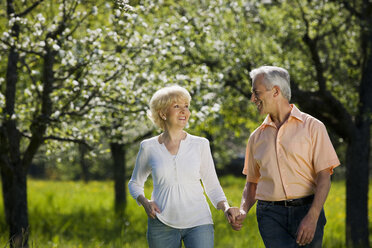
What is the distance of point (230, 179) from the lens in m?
28.2

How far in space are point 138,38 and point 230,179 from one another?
69.9 ft

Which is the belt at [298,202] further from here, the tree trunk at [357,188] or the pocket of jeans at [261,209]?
the tree trunk at [357,188]

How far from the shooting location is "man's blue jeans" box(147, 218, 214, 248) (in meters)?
3.65

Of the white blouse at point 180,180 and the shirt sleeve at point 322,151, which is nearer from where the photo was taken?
the shirt sleeve at point 322,151

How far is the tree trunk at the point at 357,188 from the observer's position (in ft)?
29.3

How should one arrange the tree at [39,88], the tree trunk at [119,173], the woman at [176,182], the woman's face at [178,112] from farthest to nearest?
1. the tree trunk at [119,173]
2. the tree at [39,88]
3. the woman's face at [178,112]
4. the woman at [176,182]

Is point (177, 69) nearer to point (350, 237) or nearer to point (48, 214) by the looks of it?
point (350, 237)

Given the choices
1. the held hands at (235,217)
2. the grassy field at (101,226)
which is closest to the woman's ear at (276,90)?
the held hands at (235,217)

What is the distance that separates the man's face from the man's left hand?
0.82 metres

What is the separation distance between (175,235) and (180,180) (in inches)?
15.6

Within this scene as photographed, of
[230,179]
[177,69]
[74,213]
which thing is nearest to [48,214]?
[74,213]

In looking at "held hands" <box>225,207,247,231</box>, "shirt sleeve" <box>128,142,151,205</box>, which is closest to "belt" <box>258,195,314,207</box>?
"held hands" <box>225,207,247,231</box>

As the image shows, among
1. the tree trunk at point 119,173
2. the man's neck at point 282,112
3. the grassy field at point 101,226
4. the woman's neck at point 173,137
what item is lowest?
the grassy field at point 101,226

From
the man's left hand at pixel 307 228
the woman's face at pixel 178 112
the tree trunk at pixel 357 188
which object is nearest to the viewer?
the man's left hand at pixel 307 228
